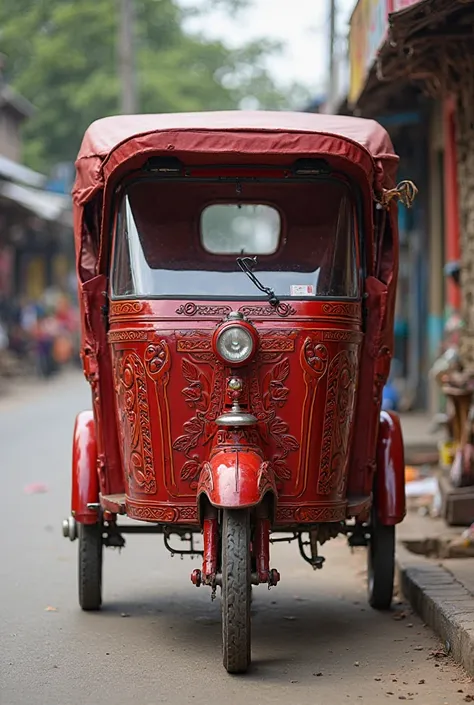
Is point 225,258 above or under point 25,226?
under

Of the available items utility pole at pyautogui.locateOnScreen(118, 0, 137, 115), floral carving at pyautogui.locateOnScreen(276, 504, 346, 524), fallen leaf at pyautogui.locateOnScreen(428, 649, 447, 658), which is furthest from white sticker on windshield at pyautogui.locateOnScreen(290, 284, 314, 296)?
utility pole at pyautogui.locateOnScreen(118, 0, 137, 115)

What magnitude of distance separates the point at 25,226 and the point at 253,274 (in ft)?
87.5

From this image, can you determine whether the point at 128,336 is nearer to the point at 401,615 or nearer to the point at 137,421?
the point at 137,421

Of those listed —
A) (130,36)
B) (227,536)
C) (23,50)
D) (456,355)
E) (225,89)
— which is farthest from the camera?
(225,89)

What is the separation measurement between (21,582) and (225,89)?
44821 millimetres

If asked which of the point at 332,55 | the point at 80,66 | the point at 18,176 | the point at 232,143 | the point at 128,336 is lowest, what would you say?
the point at 128,336

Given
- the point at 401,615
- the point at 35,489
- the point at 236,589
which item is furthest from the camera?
the point at 35,489

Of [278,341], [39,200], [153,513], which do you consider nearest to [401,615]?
[153,513]

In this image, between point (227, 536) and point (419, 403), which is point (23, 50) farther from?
point (227, 536)

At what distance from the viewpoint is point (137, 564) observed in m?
9.08

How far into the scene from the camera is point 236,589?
19.2ft

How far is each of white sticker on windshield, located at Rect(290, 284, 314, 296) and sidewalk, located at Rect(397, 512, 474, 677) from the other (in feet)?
5.57

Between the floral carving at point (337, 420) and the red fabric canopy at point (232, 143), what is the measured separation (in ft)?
3.09

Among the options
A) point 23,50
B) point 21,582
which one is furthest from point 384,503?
point 23,50
